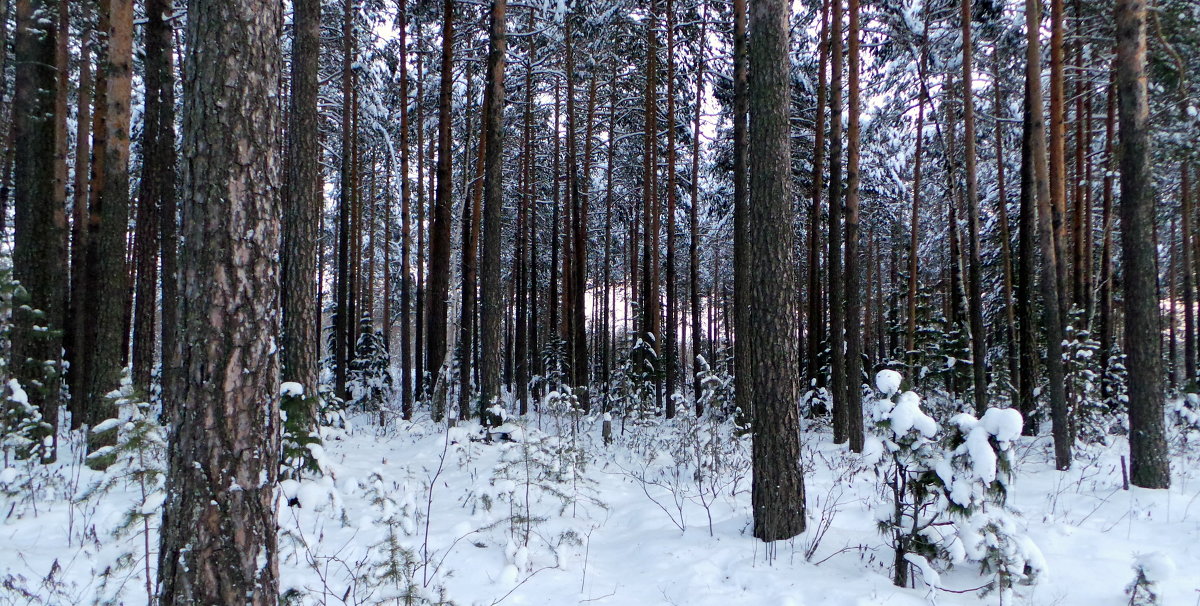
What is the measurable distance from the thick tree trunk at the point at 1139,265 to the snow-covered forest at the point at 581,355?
3 cm

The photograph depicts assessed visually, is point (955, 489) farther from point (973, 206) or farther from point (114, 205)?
point (114, 205)

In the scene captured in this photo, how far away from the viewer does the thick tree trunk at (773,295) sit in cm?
492

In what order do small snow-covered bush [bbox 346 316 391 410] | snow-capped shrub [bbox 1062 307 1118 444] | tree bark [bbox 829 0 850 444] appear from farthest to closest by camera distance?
small snow-covered bush [bbox 346 316 391 410] < snow-capped shrub [bbox 1062 307 1118 444] < tree bark [bbox 829 0 850 444]

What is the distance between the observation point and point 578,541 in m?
5.16

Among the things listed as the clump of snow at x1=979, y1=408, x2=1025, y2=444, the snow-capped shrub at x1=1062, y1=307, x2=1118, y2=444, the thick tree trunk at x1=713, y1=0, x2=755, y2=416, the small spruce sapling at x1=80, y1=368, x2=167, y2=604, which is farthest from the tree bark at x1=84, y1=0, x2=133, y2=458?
the snow-capped shrub at x1=1062, y1=307, x2=1118, y2=444

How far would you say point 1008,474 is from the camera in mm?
3939

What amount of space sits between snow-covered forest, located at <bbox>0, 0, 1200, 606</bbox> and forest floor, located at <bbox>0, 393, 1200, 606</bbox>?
0.04 m

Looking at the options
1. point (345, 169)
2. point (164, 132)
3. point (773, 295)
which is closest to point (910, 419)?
point (773, 295)

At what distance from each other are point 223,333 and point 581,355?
12342 millimetres

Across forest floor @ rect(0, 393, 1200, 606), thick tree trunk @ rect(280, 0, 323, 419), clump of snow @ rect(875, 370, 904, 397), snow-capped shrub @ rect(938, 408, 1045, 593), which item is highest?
thick tree trunk @ rect(280, 0, 323, 419)

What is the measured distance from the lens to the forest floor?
156 inches

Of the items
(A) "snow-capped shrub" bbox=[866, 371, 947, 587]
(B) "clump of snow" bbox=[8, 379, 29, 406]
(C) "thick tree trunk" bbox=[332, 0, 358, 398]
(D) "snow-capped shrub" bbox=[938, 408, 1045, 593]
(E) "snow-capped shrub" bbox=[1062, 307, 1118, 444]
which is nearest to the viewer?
(D) "snow-capped shrub" bbox=[938, 408, 1045, 593]

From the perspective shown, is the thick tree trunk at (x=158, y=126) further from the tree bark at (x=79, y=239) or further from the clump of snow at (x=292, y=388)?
the clump of snow at (x=292, y=388)

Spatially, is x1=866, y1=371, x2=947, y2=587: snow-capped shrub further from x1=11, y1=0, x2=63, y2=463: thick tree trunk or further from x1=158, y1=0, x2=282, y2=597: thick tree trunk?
x1=11, y1=0, x2=63, y2=463: thick tree trunk
